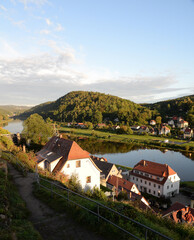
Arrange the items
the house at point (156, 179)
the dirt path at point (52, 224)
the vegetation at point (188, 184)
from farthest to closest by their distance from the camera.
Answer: the vegetation at point (188, 184)
the house at point (156, 179)
the dirt path at point (52, 224)

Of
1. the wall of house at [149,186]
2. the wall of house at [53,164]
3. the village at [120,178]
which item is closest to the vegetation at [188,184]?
the village at [120,178]

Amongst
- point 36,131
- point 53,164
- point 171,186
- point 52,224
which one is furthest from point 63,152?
point 36,131

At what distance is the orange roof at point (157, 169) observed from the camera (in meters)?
29.4

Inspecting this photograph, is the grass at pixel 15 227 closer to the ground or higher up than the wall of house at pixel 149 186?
higher up

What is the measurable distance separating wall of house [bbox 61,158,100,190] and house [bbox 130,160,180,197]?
13.9 metres

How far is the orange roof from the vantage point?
29.4m

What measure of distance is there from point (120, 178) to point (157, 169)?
7.29 metres

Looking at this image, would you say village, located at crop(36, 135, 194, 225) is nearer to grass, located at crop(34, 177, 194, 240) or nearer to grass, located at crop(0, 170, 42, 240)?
grass, located at crop(34, 177, 194, 240)

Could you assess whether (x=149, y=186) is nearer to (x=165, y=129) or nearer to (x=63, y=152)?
(x=63, y=152)

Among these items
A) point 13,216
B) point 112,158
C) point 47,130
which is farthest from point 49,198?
point 112,158

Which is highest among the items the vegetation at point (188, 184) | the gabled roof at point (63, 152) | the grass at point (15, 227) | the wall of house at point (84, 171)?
the grass at point (15, 227)

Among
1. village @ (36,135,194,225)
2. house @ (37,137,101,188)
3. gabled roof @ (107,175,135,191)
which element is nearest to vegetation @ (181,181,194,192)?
village @ (36,135,194,225)

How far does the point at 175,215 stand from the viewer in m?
15.4

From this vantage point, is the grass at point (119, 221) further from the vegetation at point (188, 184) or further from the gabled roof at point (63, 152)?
the vegetation at point (188, 184)
